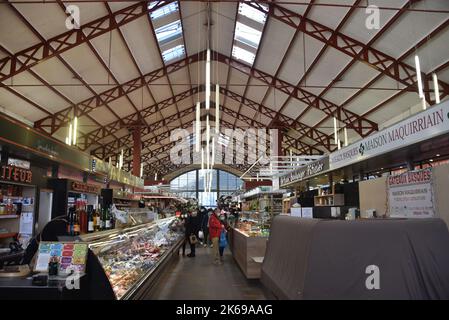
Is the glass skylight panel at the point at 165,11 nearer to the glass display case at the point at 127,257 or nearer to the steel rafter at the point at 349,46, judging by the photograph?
the steel rafter at the point at 349,46

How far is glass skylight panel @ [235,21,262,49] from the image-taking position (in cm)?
1183

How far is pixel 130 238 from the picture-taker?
181 inches

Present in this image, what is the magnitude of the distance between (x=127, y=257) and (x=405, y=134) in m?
3.96

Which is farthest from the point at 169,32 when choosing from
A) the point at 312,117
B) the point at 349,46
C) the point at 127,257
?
the point at 127,257

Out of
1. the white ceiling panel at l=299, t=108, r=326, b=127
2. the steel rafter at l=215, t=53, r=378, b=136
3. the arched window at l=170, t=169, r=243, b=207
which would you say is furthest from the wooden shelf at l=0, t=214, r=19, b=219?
the arched window at l=170, t=169, r=243, b=207

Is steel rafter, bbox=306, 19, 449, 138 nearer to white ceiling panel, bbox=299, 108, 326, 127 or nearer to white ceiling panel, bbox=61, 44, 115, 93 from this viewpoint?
white ceiling panel, bbox=299, 108, 326, 127

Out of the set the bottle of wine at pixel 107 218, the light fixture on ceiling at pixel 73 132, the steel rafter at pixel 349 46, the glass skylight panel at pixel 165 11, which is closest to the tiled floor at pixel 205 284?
the bottle of wine at pixel 107 218

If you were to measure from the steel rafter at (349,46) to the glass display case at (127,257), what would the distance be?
750 cm

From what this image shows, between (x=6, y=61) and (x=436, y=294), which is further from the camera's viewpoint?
(x=6, y=61)

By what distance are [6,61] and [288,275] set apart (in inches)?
409

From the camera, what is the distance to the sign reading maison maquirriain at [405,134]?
11.4 ft

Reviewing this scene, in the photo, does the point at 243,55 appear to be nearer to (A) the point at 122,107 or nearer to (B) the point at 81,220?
(A) the point at 122,107
